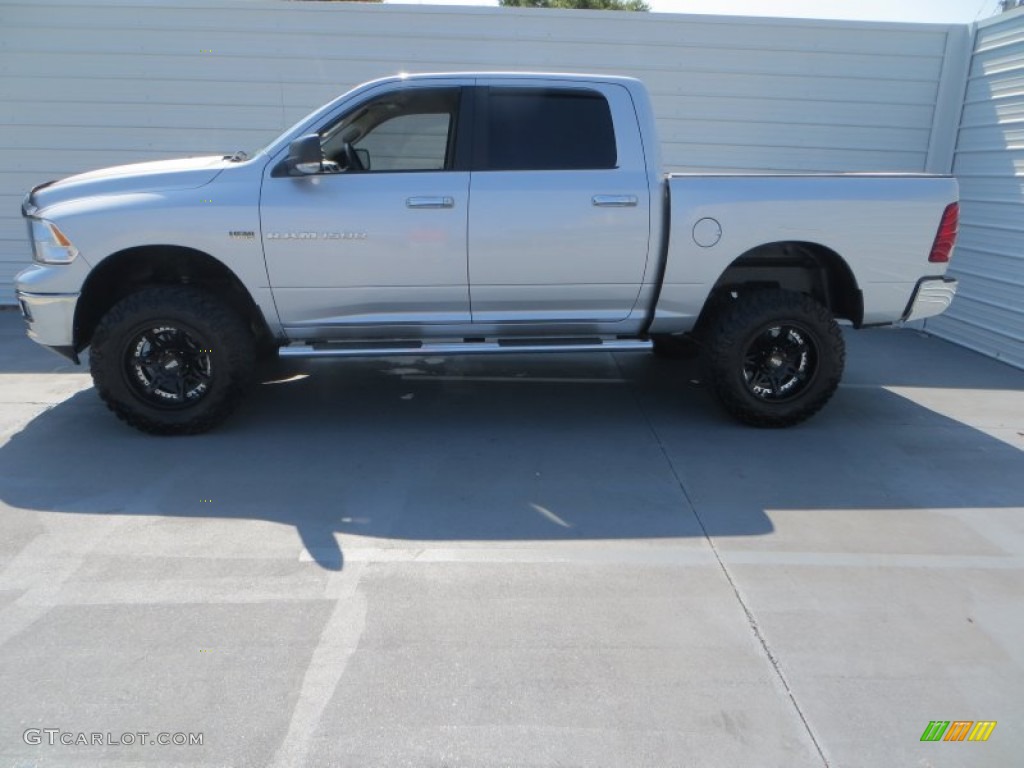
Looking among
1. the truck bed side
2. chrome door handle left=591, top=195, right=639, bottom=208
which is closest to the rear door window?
chrome door handle left=591, top=195, right=639, bottom=208

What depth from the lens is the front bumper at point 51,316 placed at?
4.91 meters

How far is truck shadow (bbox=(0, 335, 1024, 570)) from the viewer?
4156 mm

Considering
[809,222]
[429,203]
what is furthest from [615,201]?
[809,222]

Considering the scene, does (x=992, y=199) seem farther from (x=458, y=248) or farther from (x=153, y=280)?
(x=153, y=280)

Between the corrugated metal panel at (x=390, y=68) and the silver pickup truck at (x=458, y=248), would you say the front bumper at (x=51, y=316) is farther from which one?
the corrugated metal panel at (x=390, y=68)

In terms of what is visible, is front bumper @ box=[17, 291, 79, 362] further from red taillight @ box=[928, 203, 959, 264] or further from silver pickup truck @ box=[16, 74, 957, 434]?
red taillight @ box=[928, 203, 959, 264]

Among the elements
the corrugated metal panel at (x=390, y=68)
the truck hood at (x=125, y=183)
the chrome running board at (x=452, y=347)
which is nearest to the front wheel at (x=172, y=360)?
the chrome running board at (x=452, y=347)

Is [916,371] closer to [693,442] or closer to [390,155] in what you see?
[693,442]

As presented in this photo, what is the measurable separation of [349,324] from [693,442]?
7.79ft

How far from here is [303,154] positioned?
4.67 meters

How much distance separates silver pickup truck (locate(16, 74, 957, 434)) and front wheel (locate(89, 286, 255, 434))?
0.04 feet

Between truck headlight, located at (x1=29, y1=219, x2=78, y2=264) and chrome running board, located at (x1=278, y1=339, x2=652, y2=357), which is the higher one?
truck headlight, located at (x1=29, y1=219, x2=78, y2=264)

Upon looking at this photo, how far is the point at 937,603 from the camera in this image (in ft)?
11.3

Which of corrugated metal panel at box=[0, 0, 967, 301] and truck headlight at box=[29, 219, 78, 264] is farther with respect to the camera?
corrugated metal panel at box=[0, 0, 967, 301]
